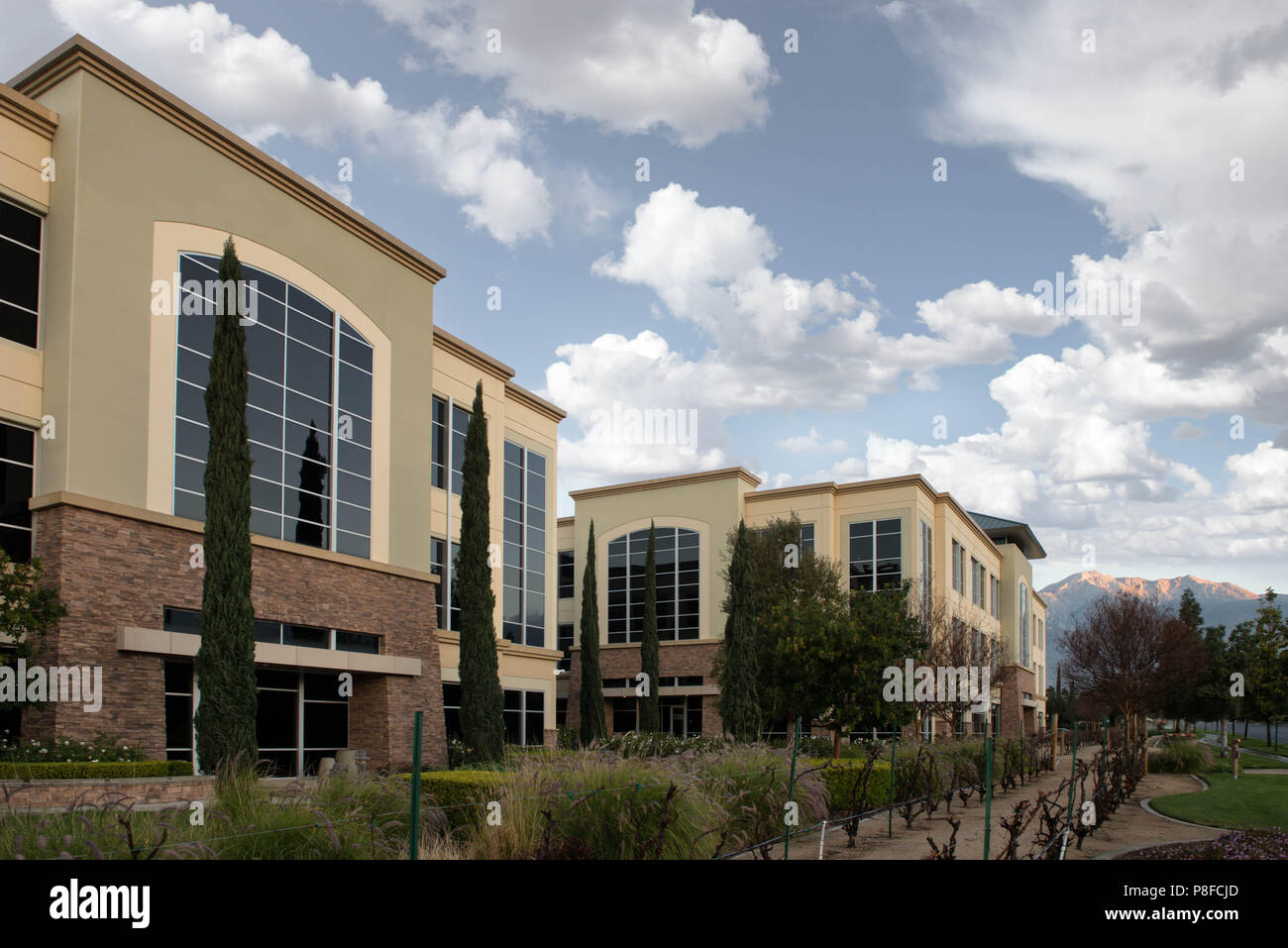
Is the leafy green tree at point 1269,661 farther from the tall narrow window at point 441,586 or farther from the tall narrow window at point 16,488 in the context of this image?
the tall narrow window at point 16,488

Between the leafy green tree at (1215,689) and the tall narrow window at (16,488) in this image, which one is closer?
the tall narrow window at (16,488)

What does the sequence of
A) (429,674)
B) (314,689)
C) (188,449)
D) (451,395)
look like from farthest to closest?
(451,395), (429,674), (314,689), (188,449)

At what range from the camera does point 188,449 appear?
20.2 meters

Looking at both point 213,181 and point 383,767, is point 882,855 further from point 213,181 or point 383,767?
point 213,181

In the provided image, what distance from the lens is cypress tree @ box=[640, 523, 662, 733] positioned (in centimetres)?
4091

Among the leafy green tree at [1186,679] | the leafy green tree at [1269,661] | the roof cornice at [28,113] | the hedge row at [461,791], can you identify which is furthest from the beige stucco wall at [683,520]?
the roof cornice at [28,113]

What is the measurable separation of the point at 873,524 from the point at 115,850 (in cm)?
4092

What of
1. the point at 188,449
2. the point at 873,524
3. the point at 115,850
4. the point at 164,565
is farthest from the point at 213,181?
the point at 873,524

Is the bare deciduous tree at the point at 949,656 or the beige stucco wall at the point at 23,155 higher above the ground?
the beige stucco wall at the point at 23,155

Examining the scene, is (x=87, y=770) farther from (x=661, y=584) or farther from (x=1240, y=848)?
(x=661, y=584)

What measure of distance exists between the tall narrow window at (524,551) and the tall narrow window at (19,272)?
698 inches

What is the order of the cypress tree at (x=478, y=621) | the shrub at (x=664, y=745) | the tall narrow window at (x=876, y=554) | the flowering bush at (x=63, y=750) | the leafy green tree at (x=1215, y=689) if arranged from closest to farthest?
the flowering bush at (x=63, y=750) < the shrub at (x=664, y=745) < the cypress tree at (x=478, y=621) < the tall narrow window at (x=876, y=554) < the leafy green tree at (x=1215, y=689)

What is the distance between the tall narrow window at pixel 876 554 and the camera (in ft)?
147

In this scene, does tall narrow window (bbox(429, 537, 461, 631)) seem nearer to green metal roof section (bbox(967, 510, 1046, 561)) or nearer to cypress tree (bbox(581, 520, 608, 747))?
cypress tree (bbox(581, 520, 608, 747))
